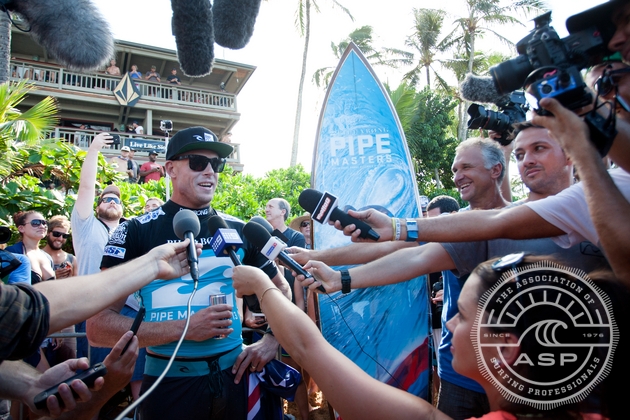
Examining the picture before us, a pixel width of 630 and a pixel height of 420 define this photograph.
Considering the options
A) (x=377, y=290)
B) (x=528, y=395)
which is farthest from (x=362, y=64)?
(x=528, y=395)

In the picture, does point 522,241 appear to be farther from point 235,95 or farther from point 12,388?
point 235,95

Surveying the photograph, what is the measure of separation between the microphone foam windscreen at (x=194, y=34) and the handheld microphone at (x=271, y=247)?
0.92 metres

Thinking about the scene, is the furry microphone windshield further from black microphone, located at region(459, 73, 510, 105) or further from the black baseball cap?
black microphone, located at region(459, 73, 510, 105)

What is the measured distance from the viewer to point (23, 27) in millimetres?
2088

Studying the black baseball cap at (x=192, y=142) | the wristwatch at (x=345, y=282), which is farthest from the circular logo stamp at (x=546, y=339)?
the black baseball cap at (x=192, y=142)

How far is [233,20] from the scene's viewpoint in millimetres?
2178

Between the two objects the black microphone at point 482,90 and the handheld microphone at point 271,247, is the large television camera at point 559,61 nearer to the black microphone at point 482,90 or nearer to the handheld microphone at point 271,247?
A: the handheld microphone at point 271,247

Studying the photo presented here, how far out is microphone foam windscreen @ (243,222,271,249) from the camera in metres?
1.98

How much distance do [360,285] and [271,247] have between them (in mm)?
724

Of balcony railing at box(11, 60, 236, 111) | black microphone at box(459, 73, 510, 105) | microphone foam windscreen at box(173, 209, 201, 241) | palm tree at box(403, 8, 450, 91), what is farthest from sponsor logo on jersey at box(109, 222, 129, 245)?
palm tree at box(403, 8, 450, 91)

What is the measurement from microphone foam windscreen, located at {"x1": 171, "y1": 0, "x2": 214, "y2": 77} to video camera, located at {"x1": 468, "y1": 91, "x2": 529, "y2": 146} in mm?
1605

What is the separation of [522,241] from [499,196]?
31.6 inches

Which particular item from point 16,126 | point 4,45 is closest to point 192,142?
point 4,45

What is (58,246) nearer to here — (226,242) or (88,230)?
(88,230)
